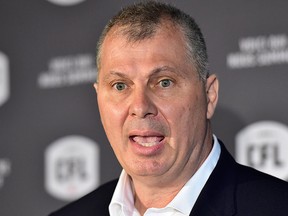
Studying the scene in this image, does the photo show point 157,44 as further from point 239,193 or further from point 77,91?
point 77,91

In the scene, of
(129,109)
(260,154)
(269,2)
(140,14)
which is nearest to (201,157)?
(129,109)

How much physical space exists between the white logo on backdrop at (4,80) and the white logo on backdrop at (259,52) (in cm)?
89

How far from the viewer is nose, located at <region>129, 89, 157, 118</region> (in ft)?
5.06

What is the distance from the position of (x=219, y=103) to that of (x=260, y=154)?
0.66 feet

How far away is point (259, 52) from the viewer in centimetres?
215

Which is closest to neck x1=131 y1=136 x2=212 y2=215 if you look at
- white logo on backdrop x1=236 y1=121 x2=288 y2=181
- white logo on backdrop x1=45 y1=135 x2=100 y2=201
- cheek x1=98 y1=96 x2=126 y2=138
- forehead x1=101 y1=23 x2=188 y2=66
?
cheek x1=98 y1=96 x2=126 y2=138

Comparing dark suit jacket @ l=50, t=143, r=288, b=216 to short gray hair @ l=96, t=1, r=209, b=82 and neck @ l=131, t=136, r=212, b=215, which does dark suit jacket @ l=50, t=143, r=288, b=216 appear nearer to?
neck @ l=131, t=136, r=212, b=215

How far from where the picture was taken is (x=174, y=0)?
7.56 feet

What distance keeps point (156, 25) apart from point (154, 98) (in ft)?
0.56

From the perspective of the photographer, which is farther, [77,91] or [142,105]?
[77,91]

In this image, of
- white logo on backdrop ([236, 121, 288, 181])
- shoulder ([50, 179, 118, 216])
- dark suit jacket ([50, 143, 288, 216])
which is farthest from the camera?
white logo on backdrop ([236, 121, 288, 181])

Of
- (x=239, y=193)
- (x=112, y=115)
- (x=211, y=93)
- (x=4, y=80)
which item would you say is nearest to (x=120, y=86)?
(x=112, y=115)

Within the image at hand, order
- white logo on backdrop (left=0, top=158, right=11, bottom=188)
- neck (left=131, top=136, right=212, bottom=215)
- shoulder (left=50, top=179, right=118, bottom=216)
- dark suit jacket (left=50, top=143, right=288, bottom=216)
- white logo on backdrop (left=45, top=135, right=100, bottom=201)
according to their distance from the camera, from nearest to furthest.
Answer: dark suit jacket (left=50, top=143, right=288, bottom=216) → neck (left=131, top=136, right=212, bottom=215) → shoulder (left=50, top=179, right=118, bottom=216) → white logo on backdrop (left=45, top=135, right=100, bottom=201) → white logo on backdrop (left=0, top=158, right=11, bottom=188)

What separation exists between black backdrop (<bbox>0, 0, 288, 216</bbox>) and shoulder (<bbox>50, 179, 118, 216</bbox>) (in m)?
0.48
